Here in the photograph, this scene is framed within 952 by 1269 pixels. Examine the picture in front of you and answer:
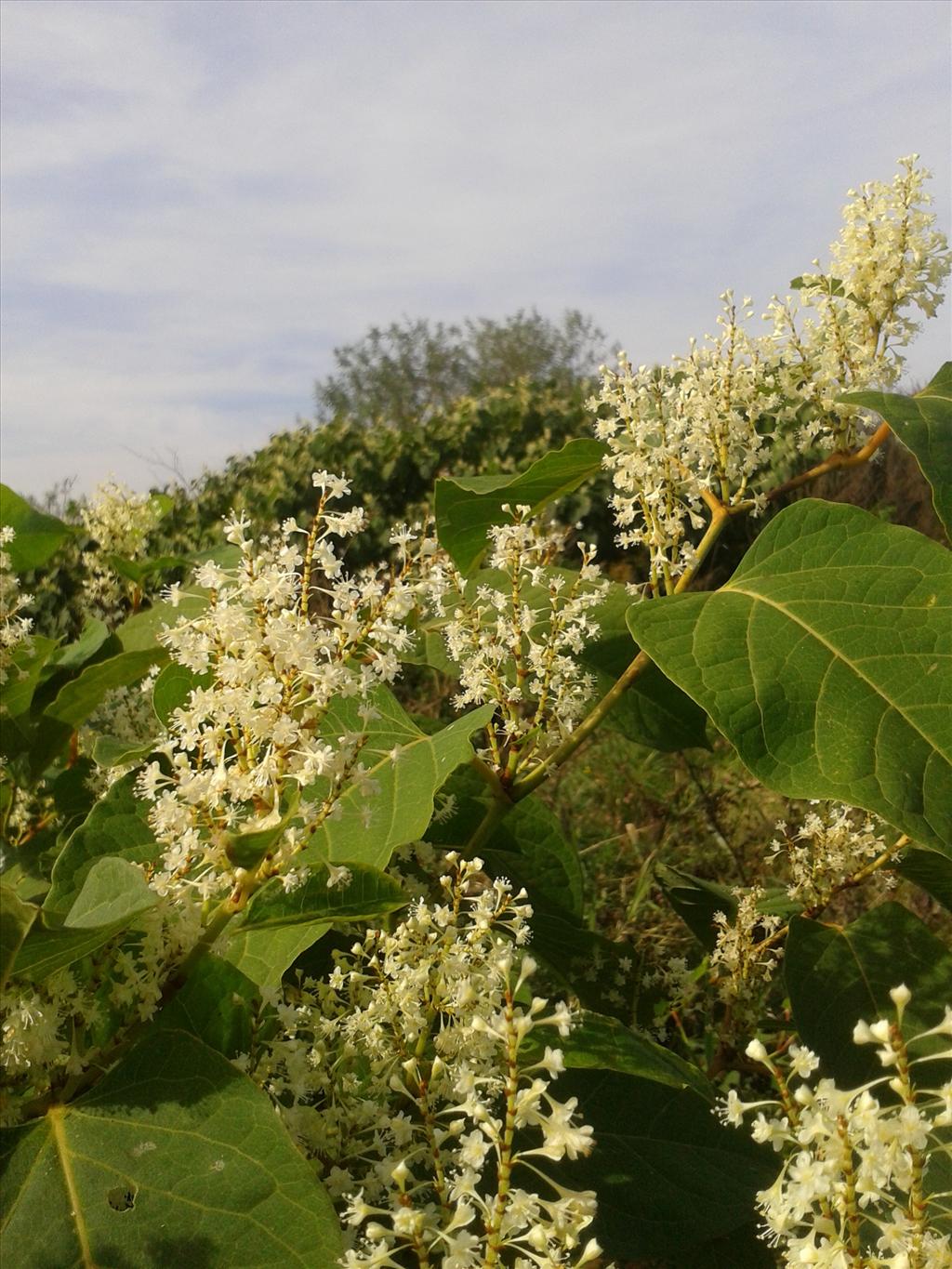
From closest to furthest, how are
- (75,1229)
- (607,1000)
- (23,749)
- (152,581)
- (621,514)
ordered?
(75,1229), (621,514), (607,1000), (23,749), (152,581)

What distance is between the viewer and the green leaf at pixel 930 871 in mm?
1787

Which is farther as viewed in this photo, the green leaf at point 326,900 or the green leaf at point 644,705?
the green leaf at point 644,705

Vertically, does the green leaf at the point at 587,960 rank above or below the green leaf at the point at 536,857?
below

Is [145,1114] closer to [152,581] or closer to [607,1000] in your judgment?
[607,1000]

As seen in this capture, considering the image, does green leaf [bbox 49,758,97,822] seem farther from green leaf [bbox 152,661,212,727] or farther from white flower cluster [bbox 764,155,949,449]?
white flower cluster [bbox 764,155,949,449]

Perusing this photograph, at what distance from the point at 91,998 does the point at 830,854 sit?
137 cm

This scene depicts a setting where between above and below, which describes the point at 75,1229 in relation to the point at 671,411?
below

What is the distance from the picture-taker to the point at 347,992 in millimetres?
1313

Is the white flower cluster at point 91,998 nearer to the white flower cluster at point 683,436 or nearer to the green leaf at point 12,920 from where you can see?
the green leaf at point 12,920

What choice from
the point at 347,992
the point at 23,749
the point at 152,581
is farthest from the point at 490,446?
the point at 347,992

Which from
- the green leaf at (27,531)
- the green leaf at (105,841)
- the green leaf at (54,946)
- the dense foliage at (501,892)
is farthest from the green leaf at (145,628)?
the green leaf at (54,946)

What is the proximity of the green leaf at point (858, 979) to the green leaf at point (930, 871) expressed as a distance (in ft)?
0.20

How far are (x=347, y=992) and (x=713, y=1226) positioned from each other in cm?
51

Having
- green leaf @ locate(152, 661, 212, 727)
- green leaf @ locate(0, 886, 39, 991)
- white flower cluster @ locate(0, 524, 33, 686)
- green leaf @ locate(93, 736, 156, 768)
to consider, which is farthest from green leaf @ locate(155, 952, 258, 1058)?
white flower cluster @ locate(0, 524, 33, 686)
